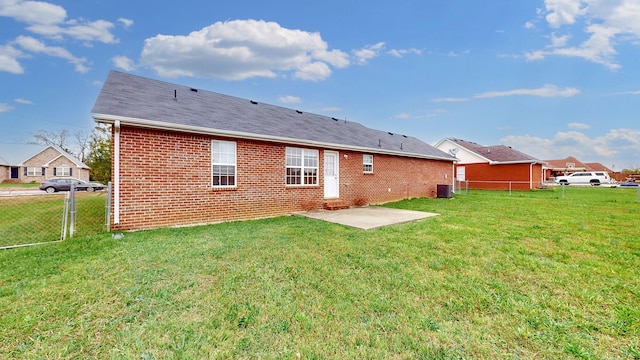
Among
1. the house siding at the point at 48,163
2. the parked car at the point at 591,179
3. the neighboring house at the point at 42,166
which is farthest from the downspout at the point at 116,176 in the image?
the parked car at the point at 591,179

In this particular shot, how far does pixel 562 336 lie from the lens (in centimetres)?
268

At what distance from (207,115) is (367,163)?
7.74 meters

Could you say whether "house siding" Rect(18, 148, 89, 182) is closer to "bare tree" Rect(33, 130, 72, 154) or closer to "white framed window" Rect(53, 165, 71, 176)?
"white framed window" Rect(53, 165, 71, 176)

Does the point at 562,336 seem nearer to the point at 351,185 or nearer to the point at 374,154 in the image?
the point at 351,185

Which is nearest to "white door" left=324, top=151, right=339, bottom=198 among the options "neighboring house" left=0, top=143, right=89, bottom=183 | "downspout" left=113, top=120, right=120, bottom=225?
"downspout" left=113, top=120, right=120, bottom=225

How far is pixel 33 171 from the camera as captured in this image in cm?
3959

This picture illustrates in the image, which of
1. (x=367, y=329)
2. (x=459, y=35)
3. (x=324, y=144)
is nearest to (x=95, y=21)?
(x=324, y=144)

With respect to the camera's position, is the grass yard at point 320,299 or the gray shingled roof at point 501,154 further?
the gray shingled roof at point 501,154

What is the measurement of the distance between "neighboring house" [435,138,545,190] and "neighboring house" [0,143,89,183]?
1900 inches

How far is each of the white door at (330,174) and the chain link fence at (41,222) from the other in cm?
747

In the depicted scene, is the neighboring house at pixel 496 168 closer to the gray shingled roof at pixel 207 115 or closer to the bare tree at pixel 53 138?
the gray shingled roof at pixel 207 115

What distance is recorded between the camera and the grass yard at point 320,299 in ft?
8.21

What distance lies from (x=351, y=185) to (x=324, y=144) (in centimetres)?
265

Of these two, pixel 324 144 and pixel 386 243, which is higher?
pixel 324 144
